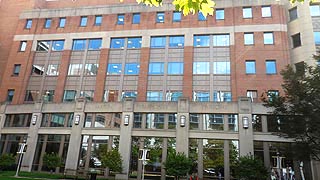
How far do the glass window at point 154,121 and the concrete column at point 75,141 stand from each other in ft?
27.5

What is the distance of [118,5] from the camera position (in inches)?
1544

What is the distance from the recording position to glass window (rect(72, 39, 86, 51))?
38400 mm

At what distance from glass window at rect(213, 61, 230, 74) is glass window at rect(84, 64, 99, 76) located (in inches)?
646

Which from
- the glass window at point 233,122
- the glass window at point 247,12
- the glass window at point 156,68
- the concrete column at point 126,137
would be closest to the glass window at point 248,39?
the glass window at point 247,12

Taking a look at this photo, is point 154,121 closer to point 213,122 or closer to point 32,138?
point 213,122

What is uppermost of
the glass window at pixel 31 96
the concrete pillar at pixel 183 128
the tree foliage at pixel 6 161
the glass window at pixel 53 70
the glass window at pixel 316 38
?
the glass window at pixel 316 38

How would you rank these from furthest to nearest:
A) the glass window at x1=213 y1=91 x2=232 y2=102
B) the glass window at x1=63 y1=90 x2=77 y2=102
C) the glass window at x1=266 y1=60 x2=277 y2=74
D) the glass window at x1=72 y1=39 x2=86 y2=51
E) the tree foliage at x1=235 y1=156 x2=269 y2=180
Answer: the glass window at x1=72 y1=39 x2=86 y2=51 → the glass window at x1=63 y1=90 x2=77 y2=102 → the glass window at x1=213 y1=91 x2=232 y2=102 → the glass window at x1=266 y1=60 x2=277 y2=74 → the tree foliage at x1=235 y1=156 x2=269 y2=180

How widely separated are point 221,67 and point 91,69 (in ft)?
59.3

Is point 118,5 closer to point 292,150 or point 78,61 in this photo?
point 78,61

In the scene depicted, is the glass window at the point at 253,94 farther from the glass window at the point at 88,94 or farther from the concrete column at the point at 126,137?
the glass window at the point at 88,94

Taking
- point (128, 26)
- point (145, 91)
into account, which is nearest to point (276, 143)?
point (145, 91)

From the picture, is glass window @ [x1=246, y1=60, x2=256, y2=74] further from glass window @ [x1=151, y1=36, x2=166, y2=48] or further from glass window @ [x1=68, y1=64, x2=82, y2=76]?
glass window @ [x1=68, y1=64, x2=82, y2=76]

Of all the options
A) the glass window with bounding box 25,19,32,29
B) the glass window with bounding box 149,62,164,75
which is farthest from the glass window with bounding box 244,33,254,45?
the glass window with bounding box 25,19,32,29

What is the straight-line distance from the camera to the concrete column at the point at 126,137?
93.4 feet
